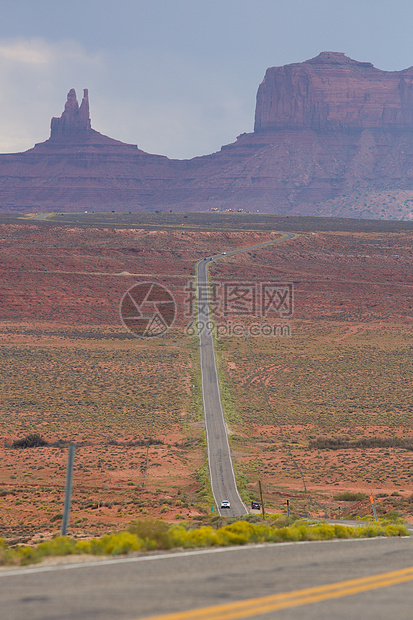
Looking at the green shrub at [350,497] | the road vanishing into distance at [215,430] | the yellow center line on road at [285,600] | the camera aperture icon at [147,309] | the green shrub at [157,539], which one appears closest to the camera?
the yellow center line on road at [285,600]

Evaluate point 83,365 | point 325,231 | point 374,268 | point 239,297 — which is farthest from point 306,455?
point 325,231

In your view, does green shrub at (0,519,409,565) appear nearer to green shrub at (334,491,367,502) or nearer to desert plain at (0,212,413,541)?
desert plain at (0,212,413,541)

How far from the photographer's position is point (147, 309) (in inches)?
3602

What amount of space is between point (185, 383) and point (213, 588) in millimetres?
49733

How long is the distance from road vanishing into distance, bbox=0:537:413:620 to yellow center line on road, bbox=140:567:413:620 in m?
0.01

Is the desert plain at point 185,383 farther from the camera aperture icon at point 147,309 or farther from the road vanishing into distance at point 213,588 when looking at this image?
the road vanishing into distance at point 213,588

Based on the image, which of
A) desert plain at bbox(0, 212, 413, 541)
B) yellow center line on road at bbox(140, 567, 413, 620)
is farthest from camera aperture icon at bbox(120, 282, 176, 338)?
yellow center line on road at bbox(140, 567, 413, 620)

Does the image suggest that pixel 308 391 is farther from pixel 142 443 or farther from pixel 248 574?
pixel 248 574

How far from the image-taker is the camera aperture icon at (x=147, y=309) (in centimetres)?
8300

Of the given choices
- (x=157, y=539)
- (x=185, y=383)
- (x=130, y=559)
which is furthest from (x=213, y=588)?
(x=185, y=383)

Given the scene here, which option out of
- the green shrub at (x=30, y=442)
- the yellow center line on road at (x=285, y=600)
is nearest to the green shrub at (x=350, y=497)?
the green shrub at (x=30, y=442)

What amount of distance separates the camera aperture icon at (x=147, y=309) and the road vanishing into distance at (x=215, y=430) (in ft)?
14.5

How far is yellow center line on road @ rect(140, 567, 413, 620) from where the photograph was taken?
7746 millimetres

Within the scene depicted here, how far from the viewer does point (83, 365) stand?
6312cm
